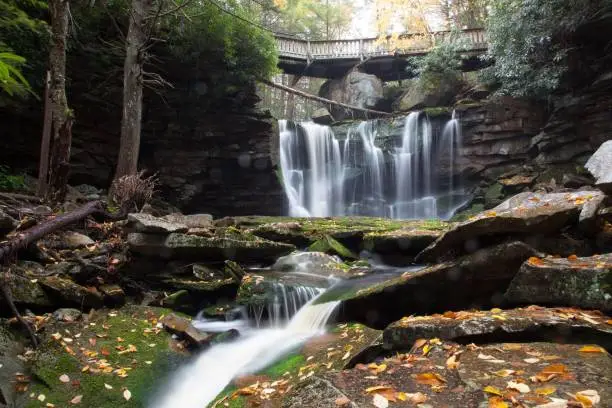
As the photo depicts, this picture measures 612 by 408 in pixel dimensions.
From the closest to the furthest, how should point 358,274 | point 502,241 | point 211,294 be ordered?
point 502,241 → point 211,294 → point 358,274

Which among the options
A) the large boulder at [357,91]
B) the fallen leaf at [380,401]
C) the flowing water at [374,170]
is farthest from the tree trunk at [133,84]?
the large boulder at [357,91]

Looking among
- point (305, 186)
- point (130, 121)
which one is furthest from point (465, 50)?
point (130, 121)

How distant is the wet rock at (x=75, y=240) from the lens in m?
6.93

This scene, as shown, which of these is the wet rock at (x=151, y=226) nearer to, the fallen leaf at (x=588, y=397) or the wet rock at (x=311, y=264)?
the wet rock at (x=311, y=264)

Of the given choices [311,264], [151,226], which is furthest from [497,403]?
[151,226]

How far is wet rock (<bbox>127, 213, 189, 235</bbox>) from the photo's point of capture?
7.13 meters

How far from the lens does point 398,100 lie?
71.4 ft

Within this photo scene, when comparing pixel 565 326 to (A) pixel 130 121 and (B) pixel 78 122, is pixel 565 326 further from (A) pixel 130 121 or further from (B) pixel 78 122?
(B) pixel 78 122

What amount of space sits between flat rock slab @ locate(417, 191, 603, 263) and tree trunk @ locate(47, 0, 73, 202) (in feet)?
24.9

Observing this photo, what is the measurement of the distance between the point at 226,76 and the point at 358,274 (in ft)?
30.2

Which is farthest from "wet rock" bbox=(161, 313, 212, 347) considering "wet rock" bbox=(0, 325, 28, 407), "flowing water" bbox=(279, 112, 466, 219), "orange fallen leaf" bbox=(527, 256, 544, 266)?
"flowing water" bbox=(279, 112, 466, 219)

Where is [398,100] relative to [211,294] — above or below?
above

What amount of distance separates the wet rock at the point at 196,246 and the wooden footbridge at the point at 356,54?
16.7 meters

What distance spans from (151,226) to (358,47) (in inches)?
741
